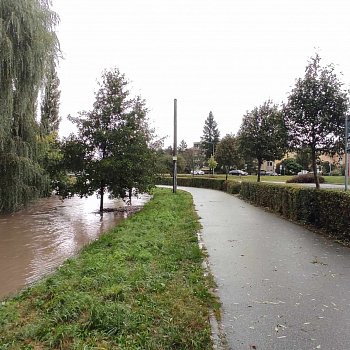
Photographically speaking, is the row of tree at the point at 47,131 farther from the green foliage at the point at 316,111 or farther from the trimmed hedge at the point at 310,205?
the green foliage at the point at 316,111

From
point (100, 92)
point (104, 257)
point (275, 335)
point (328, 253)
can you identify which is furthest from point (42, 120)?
point (275, 335)

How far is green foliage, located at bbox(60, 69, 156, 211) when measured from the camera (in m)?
16.3

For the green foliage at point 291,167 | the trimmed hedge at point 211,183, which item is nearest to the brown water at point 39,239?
the trimmed hedge at point 211,183

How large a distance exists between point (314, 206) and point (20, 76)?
965 cm

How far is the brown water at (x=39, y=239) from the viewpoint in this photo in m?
7.41

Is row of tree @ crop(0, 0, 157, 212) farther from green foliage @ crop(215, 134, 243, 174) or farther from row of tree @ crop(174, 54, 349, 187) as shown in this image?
green foliage @ crop(215, 134, 243, 174)

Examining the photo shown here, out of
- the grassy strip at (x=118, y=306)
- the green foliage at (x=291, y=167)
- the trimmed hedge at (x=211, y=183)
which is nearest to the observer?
the grassy strip at (x=118, y=306)

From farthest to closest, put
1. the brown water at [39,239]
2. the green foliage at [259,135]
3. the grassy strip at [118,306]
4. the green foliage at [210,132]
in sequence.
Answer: the green foliage at [210,132] → the green foliage at [259,135] → the brown water at [39,239] → the grassy strip at [118,306]

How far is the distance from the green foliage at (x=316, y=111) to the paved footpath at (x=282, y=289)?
3930 millimetres

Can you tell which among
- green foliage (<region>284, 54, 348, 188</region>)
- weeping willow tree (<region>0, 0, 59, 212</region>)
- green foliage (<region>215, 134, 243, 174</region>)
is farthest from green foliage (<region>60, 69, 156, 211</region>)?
green foliage (<region>215, 134, 243, 174</region>)

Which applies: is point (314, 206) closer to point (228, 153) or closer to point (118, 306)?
point (118, 306)

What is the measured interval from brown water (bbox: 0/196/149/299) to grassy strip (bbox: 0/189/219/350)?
3.58ft

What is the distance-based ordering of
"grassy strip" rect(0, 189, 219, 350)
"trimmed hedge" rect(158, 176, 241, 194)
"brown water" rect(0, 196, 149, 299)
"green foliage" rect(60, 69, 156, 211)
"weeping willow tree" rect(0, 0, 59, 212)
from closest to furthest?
"grassy strip" rect(0, 189, 219, 350) → "brown water" rect(0, 196, 149, 299) → "weeping willow tree" rect(0, 0, 59, 212) → "green foliage" rect(60, 69, 156, 211) → "trimmed hedge" rect(158, 176, 241, 194)

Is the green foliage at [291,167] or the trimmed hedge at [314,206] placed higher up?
the green foliage at [291,167]
